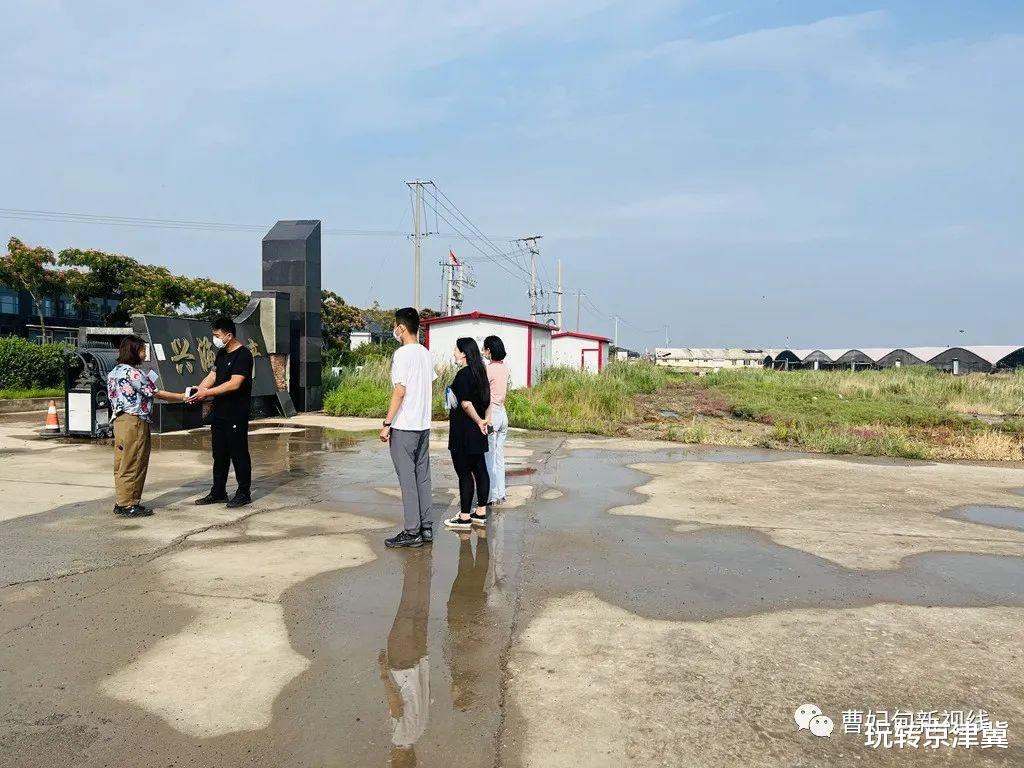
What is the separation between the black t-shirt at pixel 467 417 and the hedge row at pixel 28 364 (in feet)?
64.4

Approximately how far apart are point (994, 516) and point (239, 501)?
747cm

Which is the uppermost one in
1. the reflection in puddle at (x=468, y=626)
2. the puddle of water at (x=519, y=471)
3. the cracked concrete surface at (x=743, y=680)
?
the puddle of water at (x=519, y=471)

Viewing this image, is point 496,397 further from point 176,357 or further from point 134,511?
point 176,357

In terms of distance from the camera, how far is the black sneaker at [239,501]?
6.96 meters

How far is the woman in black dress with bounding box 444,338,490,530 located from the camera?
20.8ft

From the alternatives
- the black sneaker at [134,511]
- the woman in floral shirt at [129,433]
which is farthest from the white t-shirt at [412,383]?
the black sneaker at [134,511]

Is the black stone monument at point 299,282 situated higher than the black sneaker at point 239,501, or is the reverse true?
the black stone monument at point 299,282

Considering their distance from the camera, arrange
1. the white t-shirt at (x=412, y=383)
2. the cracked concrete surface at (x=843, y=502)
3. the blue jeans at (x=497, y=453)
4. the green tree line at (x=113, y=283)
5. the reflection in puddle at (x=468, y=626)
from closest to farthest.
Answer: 1. the reflection in puddle at (x=468, y=626)
2. the white t-shirt at (x=412, y=383)
3. the cracked concrete surface at (x=843, y=502)
4. the blue jeans at (x=497, y=453)
5. the green tree line at (x=113, y=283)

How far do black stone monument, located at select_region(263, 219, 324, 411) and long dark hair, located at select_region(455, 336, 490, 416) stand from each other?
11.1 m

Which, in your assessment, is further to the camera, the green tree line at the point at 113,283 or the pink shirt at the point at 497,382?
the green tree line at the point at 113,283

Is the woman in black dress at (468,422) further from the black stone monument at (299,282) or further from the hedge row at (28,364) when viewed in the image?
the hedge row at (28,364)

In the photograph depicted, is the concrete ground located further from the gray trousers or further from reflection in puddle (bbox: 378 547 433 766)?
the gray trousers

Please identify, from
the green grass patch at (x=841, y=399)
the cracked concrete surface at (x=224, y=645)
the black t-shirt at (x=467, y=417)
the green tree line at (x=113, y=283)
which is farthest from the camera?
the green tree line at (x=113, y=283)

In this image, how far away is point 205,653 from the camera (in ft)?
11.9
